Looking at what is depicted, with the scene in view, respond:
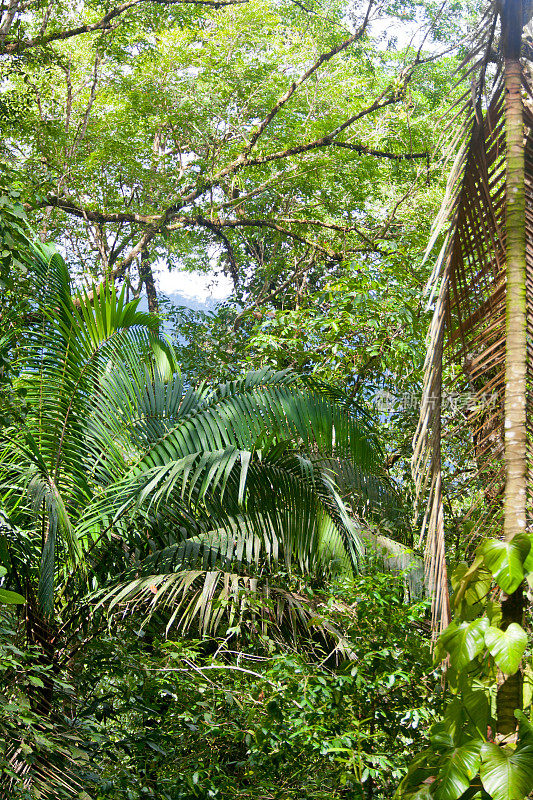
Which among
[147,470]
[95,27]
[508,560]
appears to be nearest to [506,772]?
[508,560]

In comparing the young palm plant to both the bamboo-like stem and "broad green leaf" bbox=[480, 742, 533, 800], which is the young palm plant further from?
"broad green leaf" bbox=[480, 742, 533, 800]

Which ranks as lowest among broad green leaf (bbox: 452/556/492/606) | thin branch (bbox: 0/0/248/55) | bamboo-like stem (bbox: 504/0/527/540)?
broad green leaf (bbox: 452/556/492/606)

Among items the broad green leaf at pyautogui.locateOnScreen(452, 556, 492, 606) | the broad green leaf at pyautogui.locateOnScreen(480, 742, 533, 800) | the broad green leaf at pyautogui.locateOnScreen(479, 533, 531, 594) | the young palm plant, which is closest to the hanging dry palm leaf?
the broad green leaf at pyautogui.locateOnScreen(452, 556, 492, 606)

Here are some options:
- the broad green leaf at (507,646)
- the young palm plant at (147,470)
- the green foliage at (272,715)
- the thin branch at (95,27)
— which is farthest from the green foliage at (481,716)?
the thin branch at (95,27)

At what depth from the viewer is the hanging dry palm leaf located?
174 cm

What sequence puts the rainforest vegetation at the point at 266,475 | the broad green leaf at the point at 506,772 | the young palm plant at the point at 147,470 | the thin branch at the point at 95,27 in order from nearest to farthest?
the broad green leaf at the point at 506,772, the rainforest vegetation at the point at 266,475, the young palm plant at the point at 147,470, the thin branch at the point at 95,27

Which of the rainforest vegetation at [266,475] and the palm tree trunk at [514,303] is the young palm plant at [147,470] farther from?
the palm tree trunk at [514,303]

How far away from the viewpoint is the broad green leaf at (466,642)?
4.64 ft

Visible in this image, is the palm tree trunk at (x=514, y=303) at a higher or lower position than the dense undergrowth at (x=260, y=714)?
higher

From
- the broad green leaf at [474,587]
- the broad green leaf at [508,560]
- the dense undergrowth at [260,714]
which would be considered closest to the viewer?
the broad green leaf at [508,560]

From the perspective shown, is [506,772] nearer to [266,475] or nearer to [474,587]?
[474,587]

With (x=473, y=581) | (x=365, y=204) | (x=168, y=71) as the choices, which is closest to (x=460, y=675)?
(x=473, y=581)

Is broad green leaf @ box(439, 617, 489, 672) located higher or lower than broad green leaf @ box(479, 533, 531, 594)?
lower

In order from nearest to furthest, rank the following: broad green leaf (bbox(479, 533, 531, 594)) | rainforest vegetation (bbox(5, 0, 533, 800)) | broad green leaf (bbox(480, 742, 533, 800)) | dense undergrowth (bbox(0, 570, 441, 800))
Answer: broad green leaf (bbox(480, 742, 533, 800)) → broad green leaf (bbox(479, 533, 531, 594)) → rainforest vegetation (bbox(5, 0, 533, 800)) → dense undergrowth (bbox(0, 570, 441, 800))
